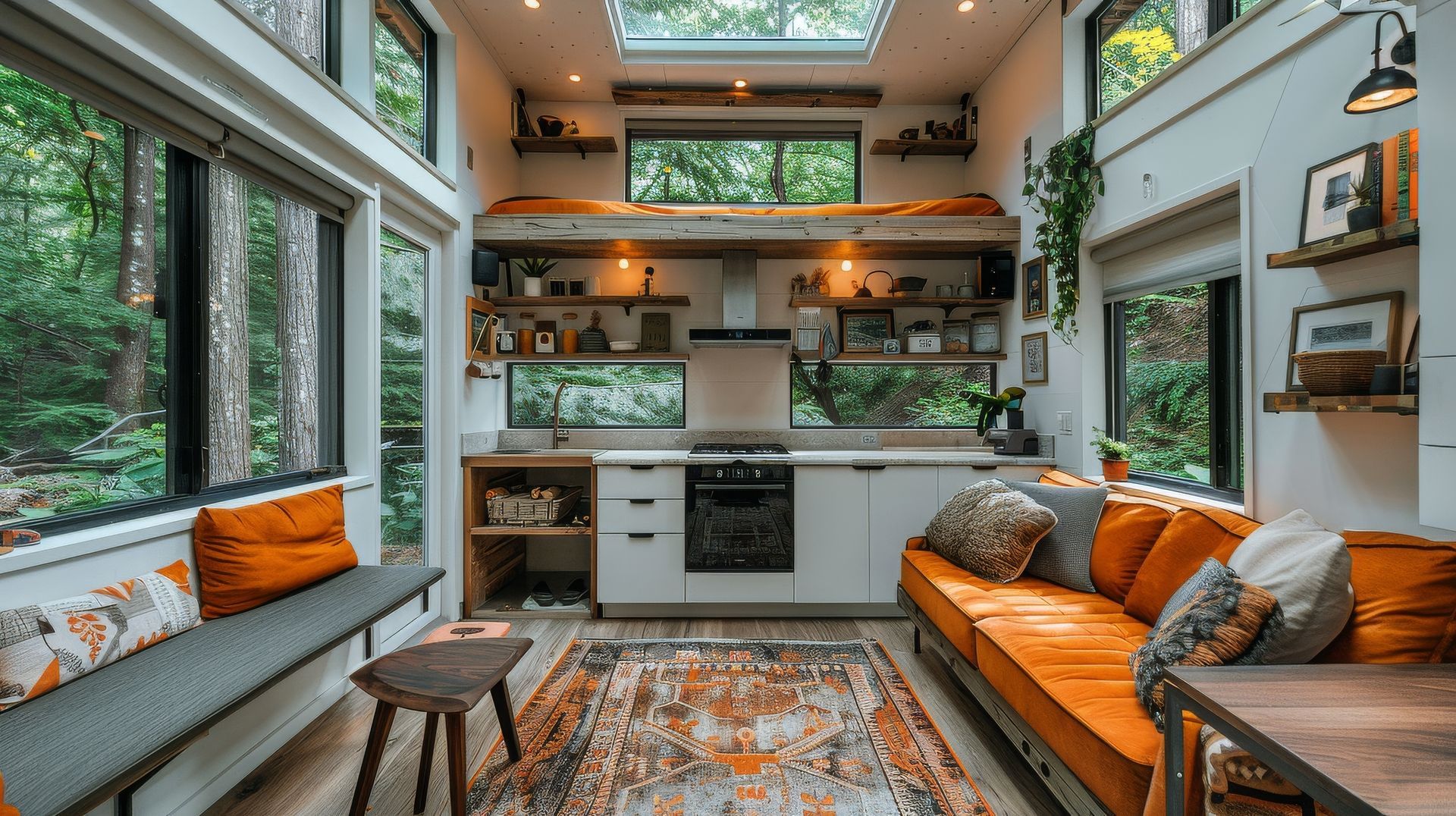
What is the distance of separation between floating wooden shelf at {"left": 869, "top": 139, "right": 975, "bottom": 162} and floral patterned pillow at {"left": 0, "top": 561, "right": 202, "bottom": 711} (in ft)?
13.5

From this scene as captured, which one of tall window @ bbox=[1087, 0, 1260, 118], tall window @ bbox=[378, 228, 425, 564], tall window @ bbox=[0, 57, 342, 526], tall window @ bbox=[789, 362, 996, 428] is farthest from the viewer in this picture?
tall window @ bbox=[789, 362, 996, 428]

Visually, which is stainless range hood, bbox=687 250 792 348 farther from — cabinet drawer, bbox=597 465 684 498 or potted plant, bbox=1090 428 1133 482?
potted plant, bbox=1090 428 1133 482

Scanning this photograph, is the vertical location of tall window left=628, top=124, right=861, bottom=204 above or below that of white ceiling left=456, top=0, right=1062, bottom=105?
below

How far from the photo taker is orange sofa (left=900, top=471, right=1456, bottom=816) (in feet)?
3.98

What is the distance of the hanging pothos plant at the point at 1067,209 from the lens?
9.29 ft

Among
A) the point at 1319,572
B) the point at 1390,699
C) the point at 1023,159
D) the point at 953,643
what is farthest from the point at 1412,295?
the point at 1023,159

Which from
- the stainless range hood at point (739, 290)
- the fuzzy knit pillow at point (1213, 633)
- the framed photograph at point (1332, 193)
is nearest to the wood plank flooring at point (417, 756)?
the fuzzy knit pillow at point (1213, 633)

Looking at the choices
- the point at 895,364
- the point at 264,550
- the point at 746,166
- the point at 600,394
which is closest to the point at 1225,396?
the point at 895,364

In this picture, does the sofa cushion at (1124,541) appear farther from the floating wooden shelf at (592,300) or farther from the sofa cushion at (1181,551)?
the floating wooden shelf at (592,300)

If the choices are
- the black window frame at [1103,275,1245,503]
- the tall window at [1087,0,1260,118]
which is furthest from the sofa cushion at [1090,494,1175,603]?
the tall window at [1087,0,1260,118]

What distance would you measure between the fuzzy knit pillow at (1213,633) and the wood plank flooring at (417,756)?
2.12 ft

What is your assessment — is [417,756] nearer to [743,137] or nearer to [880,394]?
[880,394]

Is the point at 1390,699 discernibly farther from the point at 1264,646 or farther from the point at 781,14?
the point at 781,14

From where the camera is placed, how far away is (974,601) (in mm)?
2119
